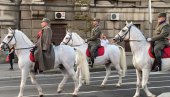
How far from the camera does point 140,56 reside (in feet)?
47.7

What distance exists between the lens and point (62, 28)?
34531 mm

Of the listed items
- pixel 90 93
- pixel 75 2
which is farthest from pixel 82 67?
pixel 75 2

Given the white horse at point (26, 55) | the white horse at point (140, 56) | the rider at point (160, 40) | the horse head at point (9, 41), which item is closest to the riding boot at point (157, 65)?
the rider at point (160, 40)

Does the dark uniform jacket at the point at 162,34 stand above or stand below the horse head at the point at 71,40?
above

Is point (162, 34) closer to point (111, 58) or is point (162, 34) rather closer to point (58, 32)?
point (111, 58)

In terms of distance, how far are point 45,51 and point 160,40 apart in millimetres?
3760

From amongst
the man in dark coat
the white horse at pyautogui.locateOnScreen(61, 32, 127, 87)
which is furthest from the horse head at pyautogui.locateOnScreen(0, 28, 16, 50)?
the white horse at pyautogui.locateOnScreen(61, 32, 127, 87)

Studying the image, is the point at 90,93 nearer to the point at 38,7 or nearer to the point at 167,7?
the point at 38,7

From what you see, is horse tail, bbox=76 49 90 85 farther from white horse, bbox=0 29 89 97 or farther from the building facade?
the building facade

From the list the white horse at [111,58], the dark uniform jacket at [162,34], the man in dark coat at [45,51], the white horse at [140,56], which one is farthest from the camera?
the white horse at [111,58]

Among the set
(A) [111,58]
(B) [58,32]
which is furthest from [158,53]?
(B) [58,32]

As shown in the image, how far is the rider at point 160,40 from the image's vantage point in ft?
47.0

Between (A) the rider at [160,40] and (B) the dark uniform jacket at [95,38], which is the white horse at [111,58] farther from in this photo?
(A) the rider at [160,40]

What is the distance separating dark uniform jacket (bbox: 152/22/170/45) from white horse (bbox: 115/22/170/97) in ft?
1.49
